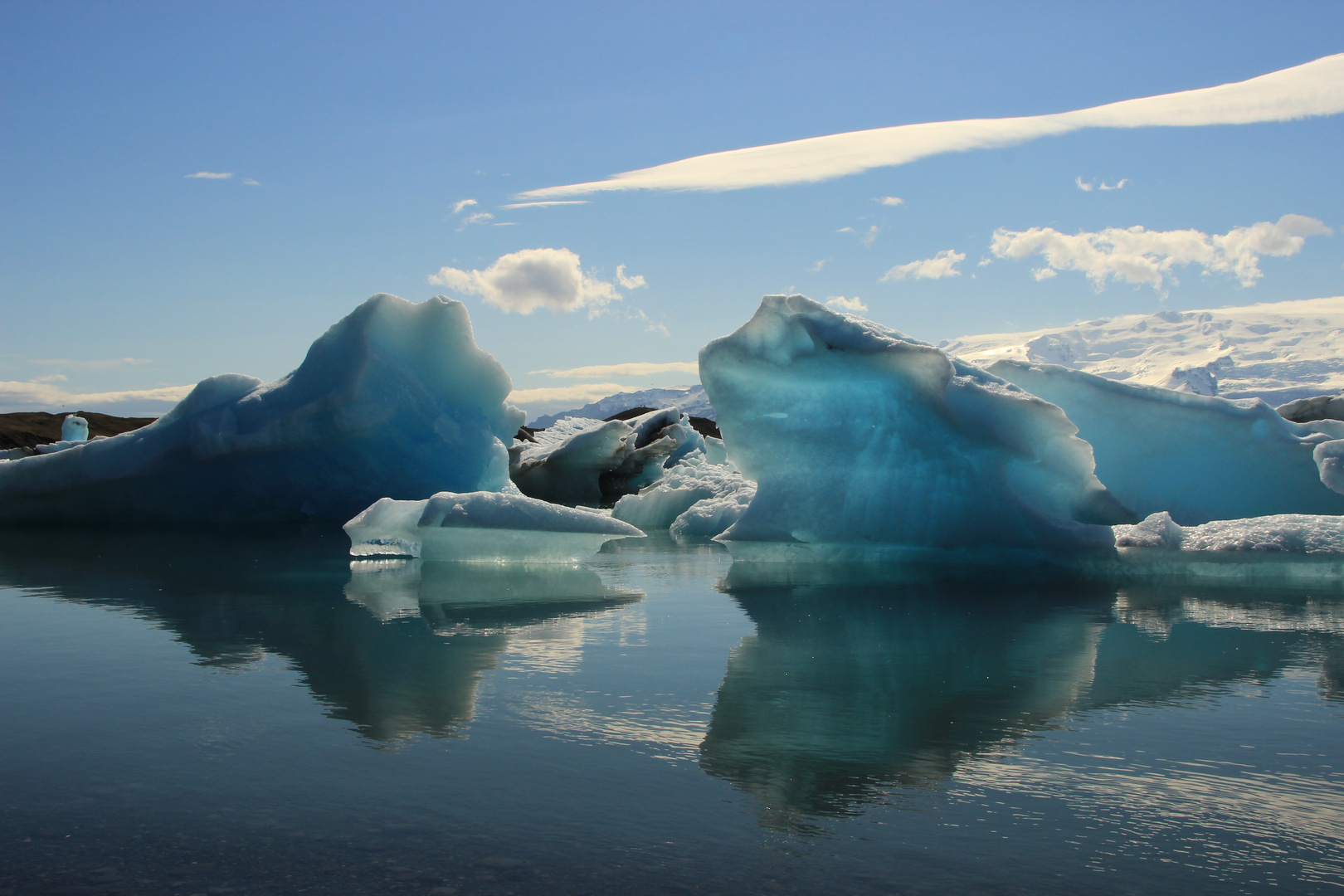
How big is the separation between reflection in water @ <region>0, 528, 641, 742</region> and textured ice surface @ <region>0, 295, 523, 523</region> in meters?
2.09

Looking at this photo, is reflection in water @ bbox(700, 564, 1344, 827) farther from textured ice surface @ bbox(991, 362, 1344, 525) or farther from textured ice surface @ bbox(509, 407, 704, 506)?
textured ice surface @ bbox(509, 407, 704, 506)

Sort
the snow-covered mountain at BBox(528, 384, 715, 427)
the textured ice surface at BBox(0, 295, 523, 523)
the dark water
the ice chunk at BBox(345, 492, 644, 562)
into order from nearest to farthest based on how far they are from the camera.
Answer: the dark water → the ice chunk at BBox(345, 492, 644, 562) → the textured ice surface at BBox(0, 295, 523, 523) → the snow-covered mountain at BBox(528, 384, 715, 427)

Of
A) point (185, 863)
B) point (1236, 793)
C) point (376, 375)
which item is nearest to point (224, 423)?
point (376, 375)

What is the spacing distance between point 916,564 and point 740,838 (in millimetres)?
6182

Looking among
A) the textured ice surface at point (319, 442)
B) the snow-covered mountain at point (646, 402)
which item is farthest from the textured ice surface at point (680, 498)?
the snow-covered mountain at point (646, 402)

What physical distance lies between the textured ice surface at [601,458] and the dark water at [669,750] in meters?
11.1

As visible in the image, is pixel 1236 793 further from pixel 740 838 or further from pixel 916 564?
pixel 916 564

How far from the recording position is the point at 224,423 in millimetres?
11484

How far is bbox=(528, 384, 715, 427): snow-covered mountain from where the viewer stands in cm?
8834

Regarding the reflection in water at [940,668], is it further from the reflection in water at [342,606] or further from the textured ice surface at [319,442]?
the textured ice surface at [319,442]

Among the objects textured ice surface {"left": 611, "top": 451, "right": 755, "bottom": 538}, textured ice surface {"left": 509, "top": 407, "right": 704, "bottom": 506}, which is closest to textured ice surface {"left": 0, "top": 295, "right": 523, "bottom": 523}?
textured ice surface {"left": 611, "top": 451, "right": 755, "bottom": 538}

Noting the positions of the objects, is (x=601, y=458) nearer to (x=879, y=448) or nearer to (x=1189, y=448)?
(x=879, y=448)

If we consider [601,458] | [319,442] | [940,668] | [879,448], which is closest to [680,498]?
[601,458]

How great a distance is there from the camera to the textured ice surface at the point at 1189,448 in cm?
846
